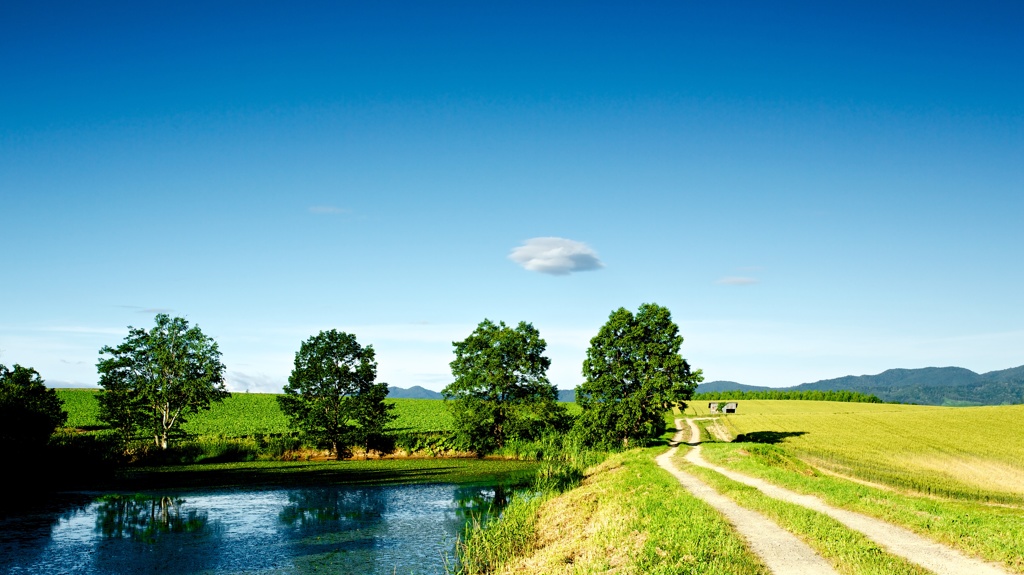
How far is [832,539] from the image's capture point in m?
16.0

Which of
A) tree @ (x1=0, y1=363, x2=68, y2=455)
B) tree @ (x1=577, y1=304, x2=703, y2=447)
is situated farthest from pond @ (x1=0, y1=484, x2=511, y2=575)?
tree @ (x1=577, y1=304, x2=703, y2=447)

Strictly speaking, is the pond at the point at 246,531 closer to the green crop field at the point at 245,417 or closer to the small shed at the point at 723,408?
the green crop field at the point at 245,417

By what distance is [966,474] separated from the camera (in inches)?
1544

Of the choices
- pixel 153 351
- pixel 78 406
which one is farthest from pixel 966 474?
pixel 78 406

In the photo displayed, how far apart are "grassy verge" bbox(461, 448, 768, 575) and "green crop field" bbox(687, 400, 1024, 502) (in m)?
16.2

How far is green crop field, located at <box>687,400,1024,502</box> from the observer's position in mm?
35094

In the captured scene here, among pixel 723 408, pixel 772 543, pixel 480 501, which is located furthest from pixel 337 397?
pixel 723 408

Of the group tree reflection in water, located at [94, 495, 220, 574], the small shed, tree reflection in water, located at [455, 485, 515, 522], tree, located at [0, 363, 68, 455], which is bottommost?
tree reflection in water, located at [455, 485, 515, 522]

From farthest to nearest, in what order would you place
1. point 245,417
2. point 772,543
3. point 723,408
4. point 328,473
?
point 723,408 → point 245,417 → point 328,473 → point 772,543

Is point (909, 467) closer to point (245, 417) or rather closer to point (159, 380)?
point (159, 380)

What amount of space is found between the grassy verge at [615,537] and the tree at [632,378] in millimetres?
23479

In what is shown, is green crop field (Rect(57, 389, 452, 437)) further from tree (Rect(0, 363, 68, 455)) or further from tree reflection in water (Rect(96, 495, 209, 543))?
tree reflection in water (Rect(96, 495, 209, 543))

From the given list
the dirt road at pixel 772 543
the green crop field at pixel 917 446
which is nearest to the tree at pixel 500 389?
the green crop field at pixel 917 446

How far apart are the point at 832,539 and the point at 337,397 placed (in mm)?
49999
